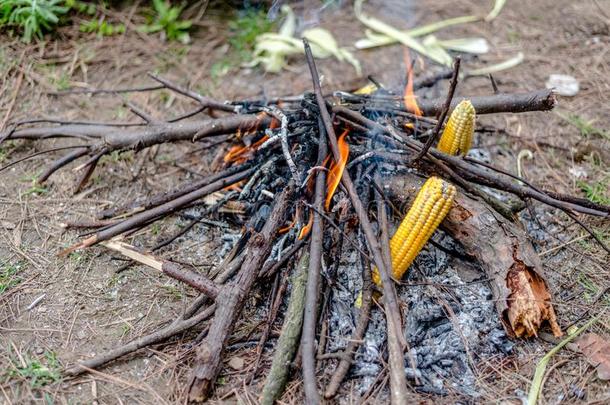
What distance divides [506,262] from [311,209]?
1028 mm

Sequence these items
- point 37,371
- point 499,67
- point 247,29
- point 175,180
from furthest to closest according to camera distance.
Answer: point 247,29, point 499,67, point 175,180, point 37,371

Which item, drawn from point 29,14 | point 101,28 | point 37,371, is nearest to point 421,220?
point 37,371

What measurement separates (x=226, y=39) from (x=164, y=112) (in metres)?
1.09

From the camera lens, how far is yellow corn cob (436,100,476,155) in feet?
10.1

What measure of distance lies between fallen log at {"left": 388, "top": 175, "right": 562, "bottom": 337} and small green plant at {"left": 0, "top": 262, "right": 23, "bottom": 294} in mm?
2215

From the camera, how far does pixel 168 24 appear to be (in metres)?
4.93

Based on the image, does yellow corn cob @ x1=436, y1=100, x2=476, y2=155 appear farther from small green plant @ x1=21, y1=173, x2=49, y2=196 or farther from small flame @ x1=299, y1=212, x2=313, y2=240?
small green plant @ x1=21, y1=173, x2=49, y2=196

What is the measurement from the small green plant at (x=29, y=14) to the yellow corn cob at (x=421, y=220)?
347 centimetres

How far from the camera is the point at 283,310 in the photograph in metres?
2.89

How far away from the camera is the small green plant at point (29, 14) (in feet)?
14.6

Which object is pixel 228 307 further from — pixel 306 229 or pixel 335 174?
pixel 335 174

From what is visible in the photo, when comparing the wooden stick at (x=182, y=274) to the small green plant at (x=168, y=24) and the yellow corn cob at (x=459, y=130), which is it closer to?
the yellow corn cob at (x=459, y=130)

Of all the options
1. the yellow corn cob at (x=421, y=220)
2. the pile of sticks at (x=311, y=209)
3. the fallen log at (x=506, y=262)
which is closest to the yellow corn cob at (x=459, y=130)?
the pile of sticks at (x=311, y=209)

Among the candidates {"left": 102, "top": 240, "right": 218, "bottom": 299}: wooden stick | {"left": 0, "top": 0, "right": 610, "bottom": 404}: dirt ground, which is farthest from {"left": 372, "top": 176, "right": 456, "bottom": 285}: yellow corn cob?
{"left": 102, "top": 240, "right": 218, "bottom": 299}: wooden stick
